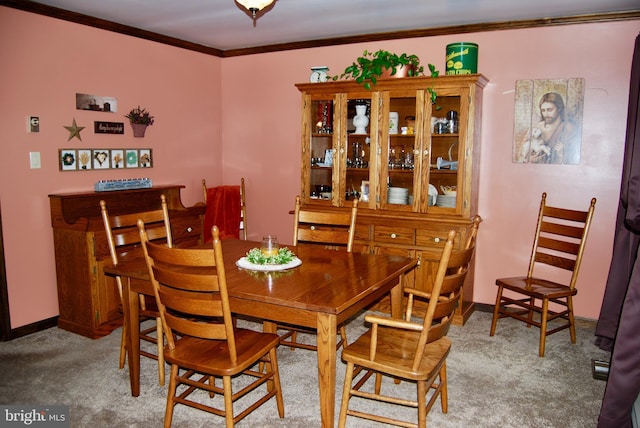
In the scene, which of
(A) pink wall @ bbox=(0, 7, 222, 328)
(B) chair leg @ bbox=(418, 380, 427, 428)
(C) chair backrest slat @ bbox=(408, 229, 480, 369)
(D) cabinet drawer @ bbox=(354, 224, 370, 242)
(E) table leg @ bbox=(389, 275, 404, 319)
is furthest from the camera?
(D) cabinet drawer @ bbox=(354, 224, 370, 242)

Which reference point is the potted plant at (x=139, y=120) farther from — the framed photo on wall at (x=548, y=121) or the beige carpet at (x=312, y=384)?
the framed photo on wall at (x=548, y=121)

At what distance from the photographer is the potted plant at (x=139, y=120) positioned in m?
4.36

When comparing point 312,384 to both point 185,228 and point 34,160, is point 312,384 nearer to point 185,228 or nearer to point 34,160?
point 185,228

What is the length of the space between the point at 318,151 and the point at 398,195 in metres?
0.83

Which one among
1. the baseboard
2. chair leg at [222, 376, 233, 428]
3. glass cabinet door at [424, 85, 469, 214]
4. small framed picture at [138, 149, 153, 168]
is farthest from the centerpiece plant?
chair leg at [222, 376, 233, 428]

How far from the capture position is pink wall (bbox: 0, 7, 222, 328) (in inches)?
139

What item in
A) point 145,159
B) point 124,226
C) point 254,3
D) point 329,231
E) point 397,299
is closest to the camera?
point 397,299

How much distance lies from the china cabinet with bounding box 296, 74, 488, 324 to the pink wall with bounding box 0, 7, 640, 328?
0.28 metres

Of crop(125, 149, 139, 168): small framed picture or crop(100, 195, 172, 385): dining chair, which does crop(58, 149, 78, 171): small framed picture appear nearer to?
crop(125, 149, 139, 168): small framed picture

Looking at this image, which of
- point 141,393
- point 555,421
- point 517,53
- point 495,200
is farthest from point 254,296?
point 517,53

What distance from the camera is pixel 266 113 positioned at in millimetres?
5141

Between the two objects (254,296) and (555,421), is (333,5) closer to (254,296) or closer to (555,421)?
(254,296)

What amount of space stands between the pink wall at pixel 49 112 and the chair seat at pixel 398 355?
8.65ft

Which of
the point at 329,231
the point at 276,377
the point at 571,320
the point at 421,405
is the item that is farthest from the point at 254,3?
the point at 571,320
